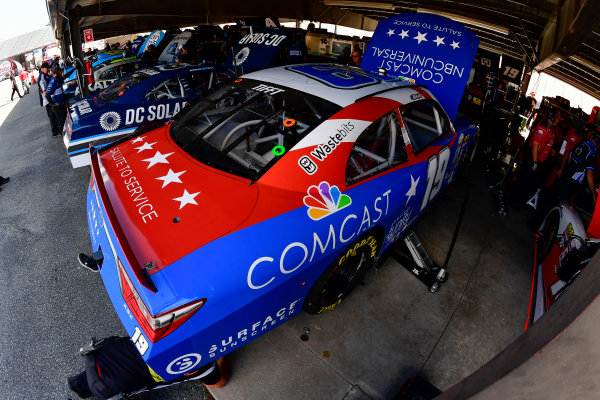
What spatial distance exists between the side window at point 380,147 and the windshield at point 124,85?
4.55 metres

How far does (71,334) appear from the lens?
277 cm

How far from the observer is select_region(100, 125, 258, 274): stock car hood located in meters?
1.87

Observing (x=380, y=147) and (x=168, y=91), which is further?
(x=168, y=91)

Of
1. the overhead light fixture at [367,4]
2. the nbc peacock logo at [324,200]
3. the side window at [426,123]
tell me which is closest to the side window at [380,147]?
the nbc peacock logo at [324,200]

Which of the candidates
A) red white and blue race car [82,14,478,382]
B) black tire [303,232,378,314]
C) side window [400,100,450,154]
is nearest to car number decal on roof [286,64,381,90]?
Answer: red white and blue race car [82,14,478,382]

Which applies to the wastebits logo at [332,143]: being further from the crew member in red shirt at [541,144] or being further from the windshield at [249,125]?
the crew member in red shirt at [541,144]

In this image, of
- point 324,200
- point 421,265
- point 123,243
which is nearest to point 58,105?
point 123,243

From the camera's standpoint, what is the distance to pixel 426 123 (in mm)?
3365

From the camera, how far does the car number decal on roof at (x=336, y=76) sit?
2811 millimetres

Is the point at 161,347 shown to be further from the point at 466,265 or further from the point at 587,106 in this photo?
the point at 587,106

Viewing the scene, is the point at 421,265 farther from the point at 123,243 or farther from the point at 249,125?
the point at 123,243

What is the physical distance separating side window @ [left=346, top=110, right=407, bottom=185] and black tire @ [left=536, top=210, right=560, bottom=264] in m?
1.76

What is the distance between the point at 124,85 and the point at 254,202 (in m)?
4.92

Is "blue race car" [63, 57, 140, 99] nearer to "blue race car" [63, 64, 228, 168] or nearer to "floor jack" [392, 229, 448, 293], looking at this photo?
"blue race car" [63, 64, 228, 168]
